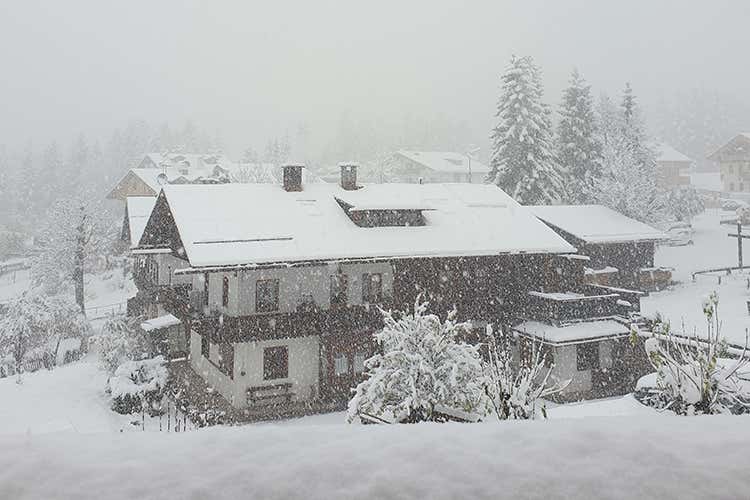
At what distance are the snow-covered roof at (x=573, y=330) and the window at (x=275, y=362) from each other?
33.4ft

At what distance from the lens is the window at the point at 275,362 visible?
2322cm

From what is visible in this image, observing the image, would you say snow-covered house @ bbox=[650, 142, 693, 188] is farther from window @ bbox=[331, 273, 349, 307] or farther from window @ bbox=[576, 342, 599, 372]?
window @ bbox=[331, 273, 349, 307]

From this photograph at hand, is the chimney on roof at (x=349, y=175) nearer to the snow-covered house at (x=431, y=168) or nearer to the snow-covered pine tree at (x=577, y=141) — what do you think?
the snow-covered pine tree at (x=577, y=141)

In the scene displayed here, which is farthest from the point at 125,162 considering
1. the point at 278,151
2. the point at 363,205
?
the point at 363,205

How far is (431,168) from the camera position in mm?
80938

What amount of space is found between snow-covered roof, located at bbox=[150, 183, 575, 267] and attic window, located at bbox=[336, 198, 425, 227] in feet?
0.98

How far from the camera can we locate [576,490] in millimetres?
1902

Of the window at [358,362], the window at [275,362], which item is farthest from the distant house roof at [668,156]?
the window at [275,362]

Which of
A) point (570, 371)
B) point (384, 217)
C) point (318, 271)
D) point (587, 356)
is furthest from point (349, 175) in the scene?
point (587, 356)

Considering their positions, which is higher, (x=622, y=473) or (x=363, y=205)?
(x=363, y=205)

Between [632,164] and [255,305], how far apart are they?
36386mm

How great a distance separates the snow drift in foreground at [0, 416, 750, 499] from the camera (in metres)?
1.88

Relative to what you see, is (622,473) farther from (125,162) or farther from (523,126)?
(125,162)

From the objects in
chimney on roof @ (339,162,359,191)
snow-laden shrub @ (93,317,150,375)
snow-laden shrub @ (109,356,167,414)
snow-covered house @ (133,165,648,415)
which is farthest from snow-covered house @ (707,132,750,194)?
snow-laden shrub @ (109,356,167,414)
